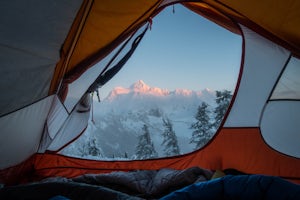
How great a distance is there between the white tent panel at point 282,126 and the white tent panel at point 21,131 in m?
1.46

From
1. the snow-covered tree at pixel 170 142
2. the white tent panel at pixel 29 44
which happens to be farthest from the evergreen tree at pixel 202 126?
the white tent panel at pixel 29 44

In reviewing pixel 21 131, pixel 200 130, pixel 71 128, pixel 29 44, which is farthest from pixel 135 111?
pixel 29 44

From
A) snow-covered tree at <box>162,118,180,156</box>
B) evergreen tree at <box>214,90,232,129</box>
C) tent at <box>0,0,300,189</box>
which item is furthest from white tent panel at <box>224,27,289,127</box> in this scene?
snow-covered tree at <box>162,118,180,156</box>

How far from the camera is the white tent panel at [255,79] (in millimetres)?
1812

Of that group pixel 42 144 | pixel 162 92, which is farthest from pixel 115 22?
pixel 162 92

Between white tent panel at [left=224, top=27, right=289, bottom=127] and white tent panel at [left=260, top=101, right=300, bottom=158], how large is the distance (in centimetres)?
7

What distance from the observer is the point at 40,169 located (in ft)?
6.57

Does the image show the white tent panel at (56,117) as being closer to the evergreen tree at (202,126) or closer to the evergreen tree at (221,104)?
the evergreen tree at (221,104)

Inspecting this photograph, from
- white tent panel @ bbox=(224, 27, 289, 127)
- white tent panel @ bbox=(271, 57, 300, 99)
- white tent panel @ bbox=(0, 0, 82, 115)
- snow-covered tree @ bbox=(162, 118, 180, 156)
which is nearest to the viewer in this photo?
white tent panel @ bbox=(0, 0, 82, 115)

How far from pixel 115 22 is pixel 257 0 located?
0.85 meters

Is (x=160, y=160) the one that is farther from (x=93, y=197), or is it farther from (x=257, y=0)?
(x=257, y=0)

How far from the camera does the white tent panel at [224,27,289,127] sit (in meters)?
1.81

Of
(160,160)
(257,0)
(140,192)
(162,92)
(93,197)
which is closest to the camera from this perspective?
(93,197)

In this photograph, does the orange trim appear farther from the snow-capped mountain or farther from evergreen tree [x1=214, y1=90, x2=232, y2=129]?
the snow-capped mountain
